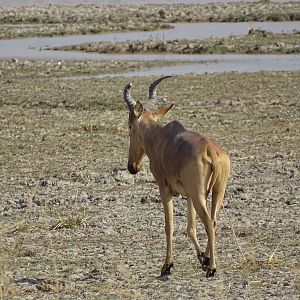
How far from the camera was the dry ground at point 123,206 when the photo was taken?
1059 cm

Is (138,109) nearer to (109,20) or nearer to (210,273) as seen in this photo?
(210,273)

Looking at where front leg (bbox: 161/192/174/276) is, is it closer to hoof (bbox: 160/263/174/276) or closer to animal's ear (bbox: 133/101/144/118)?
hoof (bbox: 160/263/174/276)

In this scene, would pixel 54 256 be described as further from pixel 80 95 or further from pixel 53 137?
pixel 80 95

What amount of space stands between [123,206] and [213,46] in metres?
35.7

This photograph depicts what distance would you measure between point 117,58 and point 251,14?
35.8 metres

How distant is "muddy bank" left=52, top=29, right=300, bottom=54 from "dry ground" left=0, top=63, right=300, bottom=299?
18824mm

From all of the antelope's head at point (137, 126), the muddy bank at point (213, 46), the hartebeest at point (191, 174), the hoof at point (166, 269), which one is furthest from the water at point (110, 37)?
the hoof at point (166, 269)

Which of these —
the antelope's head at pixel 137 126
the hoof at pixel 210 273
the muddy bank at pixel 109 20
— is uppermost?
the antelope's head at pixel 137 126

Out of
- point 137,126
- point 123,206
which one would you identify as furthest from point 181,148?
point 123,206

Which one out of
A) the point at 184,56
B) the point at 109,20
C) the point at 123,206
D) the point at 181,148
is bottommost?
the point at 109,20

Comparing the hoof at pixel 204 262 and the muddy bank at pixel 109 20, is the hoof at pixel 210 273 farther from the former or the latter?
the muddy bank at pixel 109 20

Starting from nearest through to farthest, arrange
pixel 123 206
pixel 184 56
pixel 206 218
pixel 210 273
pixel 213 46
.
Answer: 1. pixel 206 218
2. pixel 210 273
3. pixel 123 206
4. pixel 184 56
5. pixel 213 46

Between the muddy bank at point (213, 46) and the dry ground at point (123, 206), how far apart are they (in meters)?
18.8

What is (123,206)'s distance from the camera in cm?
1517
